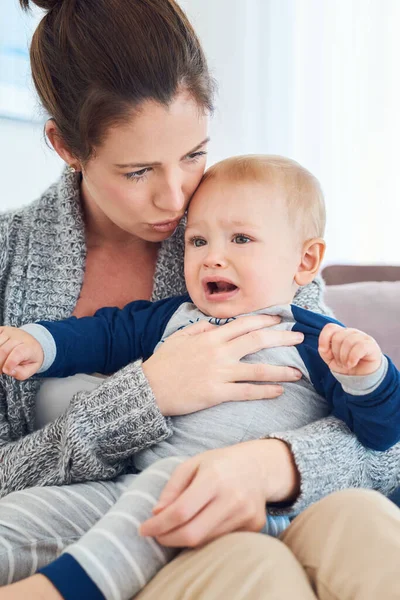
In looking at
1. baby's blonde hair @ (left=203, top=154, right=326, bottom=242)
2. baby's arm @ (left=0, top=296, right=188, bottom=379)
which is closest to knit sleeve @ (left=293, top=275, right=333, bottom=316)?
baby's blonde hair @ (left=203, top=154, right=326, bottom=242)

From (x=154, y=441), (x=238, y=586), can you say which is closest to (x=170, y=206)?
(x=154, y=441)

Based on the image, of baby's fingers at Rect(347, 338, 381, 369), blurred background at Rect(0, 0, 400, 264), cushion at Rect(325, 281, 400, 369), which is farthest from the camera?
blurred background at Rect(0, 0, 400, 264)

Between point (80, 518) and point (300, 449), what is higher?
point (300, 449)

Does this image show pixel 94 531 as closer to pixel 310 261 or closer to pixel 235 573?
pixel 235 573

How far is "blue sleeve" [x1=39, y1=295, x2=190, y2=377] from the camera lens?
119 cm

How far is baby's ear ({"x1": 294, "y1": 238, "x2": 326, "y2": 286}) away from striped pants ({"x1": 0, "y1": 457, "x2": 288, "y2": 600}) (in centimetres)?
44

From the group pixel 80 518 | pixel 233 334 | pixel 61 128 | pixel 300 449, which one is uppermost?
pixel 61 128

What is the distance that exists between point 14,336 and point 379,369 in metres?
0.56

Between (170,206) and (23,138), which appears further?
(23,138)

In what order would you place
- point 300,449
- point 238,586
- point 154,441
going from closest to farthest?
point 238,586, point 300,449, point 154,441

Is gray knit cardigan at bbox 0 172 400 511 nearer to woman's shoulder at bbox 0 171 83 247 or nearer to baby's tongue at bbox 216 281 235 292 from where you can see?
woman's shoulder at bbox 0 171 83 247

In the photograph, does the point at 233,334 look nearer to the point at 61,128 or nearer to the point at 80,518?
the point at 80,518

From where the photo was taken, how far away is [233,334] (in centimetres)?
108

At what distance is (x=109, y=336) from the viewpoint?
1227mm
